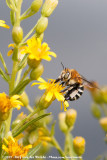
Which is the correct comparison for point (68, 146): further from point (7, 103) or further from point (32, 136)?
point (7, 103)

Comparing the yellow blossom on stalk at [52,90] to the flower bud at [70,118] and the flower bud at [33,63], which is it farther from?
the flower bud at [70,118]

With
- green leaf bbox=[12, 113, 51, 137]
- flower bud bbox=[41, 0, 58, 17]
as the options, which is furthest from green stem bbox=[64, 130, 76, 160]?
flower bud bbox=[41, 0, 58, 17]

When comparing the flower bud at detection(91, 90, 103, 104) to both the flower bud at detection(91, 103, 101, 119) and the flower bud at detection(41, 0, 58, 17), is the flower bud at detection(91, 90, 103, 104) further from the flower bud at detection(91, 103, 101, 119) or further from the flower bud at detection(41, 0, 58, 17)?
the flower bud at detection(41, 0, 58, 17)

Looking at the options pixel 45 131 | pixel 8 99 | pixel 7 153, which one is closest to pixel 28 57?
pixel 8 99

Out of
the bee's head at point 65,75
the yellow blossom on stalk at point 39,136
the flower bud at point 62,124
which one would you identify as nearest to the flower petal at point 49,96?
the bee's head at point 65,75

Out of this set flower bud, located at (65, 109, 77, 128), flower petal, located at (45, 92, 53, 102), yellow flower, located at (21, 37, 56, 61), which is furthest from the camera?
flower bud, located at (65, 109, 77, 128)

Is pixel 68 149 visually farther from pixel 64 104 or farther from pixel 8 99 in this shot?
pixel 8 99
